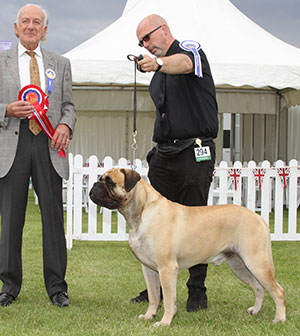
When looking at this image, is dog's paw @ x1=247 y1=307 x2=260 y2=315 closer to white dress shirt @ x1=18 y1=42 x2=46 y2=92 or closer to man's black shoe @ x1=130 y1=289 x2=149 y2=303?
man's black shoe @ x1=130 y1=289 x2=149 y2=303

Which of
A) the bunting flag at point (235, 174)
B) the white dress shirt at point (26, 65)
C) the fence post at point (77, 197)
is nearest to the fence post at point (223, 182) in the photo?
the bunting flag at point (235, 174)

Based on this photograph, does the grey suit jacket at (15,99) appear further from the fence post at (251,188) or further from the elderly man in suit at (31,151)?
the fence post at (251,188)

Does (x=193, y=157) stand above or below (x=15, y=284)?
above

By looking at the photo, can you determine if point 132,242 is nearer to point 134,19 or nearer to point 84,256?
point 84,256

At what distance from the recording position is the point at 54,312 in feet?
13.8

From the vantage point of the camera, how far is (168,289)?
3789mm

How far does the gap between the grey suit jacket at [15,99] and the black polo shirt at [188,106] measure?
2.65ft

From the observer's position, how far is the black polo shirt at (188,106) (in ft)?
13.7

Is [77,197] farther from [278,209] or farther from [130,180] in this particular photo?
[130,180]

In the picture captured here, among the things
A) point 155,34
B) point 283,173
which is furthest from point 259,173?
point 155,34

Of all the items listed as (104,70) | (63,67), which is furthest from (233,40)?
(63,67)

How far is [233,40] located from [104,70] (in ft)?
10.5

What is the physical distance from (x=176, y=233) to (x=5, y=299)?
5.22 feet

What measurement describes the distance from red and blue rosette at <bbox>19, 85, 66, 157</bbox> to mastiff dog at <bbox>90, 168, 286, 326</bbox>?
0.76 metres
